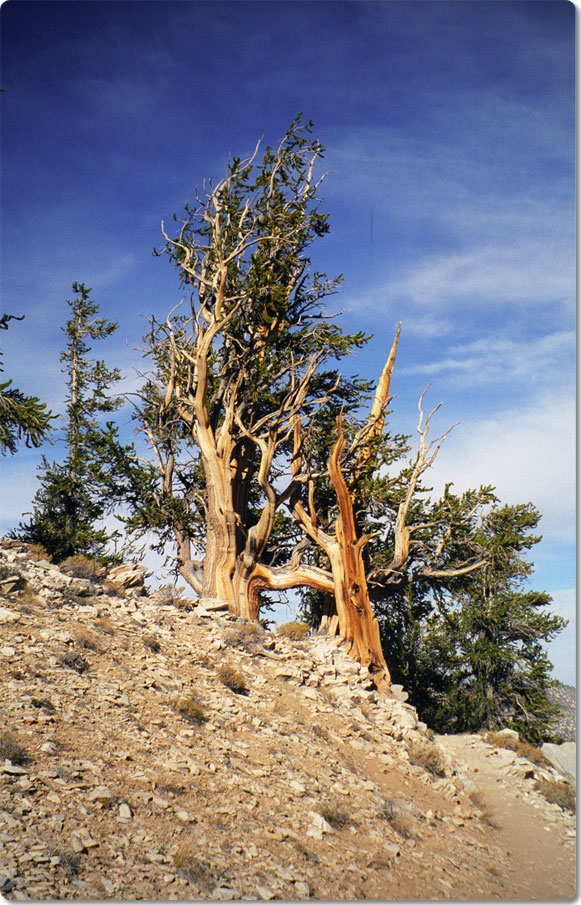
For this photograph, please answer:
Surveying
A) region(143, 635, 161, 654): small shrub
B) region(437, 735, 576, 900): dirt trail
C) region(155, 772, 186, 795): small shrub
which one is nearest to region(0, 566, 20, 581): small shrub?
region(143, 635, 161, 654): small shrub

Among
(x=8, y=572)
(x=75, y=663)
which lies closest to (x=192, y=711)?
(x=75, y=663)

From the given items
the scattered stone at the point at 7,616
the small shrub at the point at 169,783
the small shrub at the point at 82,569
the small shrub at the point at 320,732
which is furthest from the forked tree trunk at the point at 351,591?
the small shrub at the point at 169,783

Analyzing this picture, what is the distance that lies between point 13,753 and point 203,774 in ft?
4.70

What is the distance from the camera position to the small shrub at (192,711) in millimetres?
5906

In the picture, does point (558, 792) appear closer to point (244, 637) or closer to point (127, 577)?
point (244, 637)

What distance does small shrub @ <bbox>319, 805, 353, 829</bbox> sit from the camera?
16.7 ft

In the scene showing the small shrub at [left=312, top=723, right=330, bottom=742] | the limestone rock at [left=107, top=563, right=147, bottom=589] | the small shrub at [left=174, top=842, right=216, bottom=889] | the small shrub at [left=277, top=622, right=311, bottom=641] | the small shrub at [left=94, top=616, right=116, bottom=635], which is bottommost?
the small shrub at [left=174, top=842, right=216, bottom=889]

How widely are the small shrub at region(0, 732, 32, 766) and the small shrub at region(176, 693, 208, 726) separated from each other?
5.72 ft

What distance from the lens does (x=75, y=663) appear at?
19.8 ft

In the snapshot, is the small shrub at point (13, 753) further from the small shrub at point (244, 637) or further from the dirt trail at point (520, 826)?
the small shrub at point (244, 637)

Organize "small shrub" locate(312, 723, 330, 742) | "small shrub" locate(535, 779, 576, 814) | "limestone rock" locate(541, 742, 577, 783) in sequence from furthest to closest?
"limestone rock" locate(541, 742, 577, 783)
"small shrub" locate(535, 779, 576, 814)
"small shrub" locate(312, 723, 330, 742)

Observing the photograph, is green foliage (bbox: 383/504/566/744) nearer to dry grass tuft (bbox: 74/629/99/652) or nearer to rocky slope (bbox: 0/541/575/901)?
rocky slope (bbox: 0/541/575/901)

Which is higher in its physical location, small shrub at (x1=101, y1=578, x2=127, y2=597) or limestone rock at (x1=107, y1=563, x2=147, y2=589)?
limestone rock at (x1=107, y1=563, x2=147, y2=589)

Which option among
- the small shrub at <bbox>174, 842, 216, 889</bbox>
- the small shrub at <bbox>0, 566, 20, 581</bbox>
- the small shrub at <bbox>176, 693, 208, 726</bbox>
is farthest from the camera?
the small shrub at <bbox>0, 566, 20, 581</bbox>
